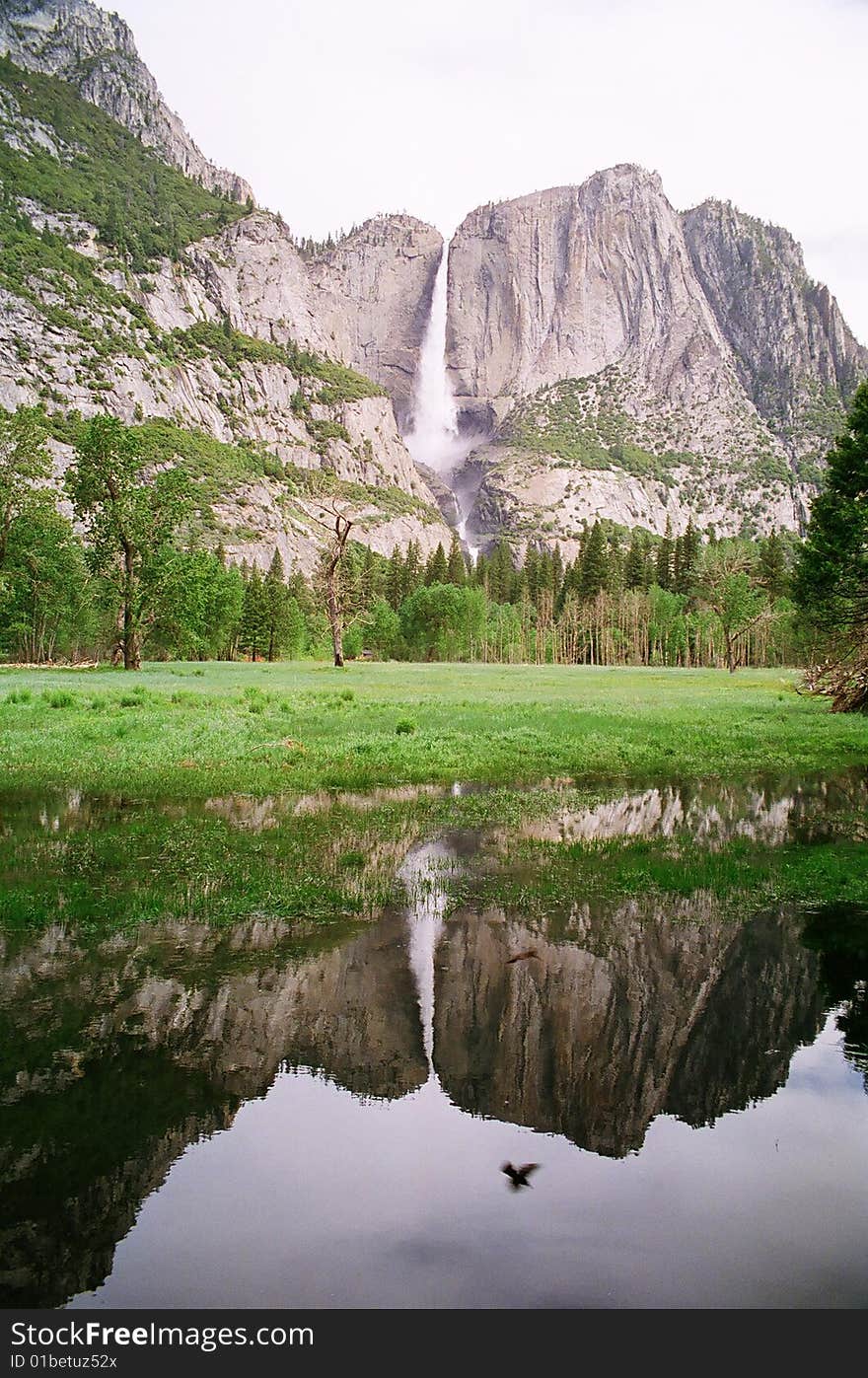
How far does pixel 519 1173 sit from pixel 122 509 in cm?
5332

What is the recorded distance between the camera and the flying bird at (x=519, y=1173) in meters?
4.82

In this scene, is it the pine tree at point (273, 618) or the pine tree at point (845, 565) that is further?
the pine tree at point (273, 618)

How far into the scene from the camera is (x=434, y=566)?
164625 mm

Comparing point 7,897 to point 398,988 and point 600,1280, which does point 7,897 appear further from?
point 600,1280

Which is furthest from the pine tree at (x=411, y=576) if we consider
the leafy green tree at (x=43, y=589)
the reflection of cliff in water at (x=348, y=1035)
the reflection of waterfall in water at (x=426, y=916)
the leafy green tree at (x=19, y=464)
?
the reflection of cliff in water at (x=348, y=1035)

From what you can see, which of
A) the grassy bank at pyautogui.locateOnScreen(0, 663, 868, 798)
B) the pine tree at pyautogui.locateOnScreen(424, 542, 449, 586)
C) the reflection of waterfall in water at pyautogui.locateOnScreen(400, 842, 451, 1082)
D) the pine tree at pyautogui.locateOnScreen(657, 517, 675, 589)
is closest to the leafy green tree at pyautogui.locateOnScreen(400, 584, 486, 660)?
the pine tree at pyautogui.locateOnScreen(424, 542, 449, 586)

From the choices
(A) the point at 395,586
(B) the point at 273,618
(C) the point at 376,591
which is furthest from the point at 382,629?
(A) the point at 395,586

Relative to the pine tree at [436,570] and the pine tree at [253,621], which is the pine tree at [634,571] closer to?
the pine tree at [436,570]

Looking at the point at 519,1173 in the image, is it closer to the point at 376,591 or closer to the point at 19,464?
the point at 19,464

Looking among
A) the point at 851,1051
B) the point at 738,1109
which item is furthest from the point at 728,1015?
the point at 738,1109

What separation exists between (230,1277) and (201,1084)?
183 cm

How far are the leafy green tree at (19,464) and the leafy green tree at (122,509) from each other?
2.35 meters

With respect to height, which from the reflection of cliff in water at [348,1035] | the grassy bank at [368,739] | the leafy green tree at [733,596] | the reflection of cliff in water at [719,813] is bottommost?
the reflection of cliff in water at [348,1035]

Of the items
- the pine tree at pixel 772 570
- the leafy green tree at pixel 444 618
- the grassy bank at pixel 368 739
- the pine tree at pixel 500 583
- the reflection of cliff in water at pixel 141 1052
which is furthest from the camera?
the pine tree at pixel 500 583
